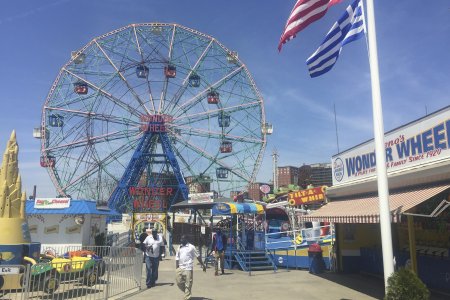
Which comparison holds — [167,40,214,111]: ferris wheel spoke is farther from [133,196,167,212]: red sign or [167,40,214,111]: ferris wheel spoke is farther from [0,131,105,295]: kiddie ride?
[0,131,105,295]: kiddie ride

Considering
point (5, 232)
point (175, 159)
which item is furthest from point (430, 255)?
point (175, 159)

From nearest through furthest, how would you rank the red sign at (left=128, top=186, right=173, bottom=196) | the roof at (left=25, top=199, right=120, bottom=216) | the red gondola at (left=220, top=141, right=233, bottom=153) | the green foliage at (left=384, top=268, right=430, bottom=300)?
1. the green foliage at (left=384, top=268, right=430, bottom=300)
2. the roof at (left=25, top=199, right=120, bottom=216)
3. the red sign at (left=128, top=186, right=173, bottom=196)
4. the red gondola at (left=220, top=141, right=233, bottom=153)

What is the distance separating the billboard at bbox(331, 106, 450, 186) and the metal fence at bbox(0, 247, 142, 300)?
736 centimetres

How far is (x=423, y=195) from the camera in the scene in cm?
834

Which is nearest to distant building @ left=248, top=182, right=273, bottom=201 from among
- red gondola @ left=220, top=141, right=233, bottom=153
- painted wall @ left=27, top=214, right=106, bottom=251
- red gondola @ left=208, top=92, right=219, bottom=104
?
red gondola @ left=220, top=141, right=233, bottom=153

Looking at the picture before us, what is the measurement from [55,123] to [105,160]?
513 cm

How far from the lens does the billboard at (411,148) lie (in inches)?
340

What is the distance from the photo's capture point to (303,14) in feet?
26.0

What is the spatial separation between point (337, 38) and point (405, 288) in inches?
181

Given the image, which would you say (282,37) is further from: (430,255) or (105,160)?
(105,160)

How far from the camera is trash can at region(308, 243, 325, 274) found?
49.3ft

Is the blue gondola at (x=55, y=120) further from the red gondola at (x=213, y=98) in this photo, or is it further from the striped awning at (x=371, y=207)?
the striped awning at (x=371, y=207)

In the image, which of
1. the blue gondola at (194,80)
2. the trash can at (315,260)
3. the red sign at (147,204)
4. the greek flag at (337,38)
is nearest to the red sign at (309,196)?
the trash can at (315,260)

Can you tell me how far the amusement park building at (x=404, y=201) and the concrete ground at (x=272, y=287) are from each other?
97 cm
